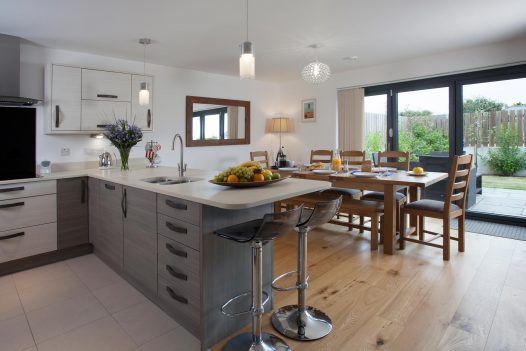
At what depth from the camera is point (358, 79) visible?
5062mm

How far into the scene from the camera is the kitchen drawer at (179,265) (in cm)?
176

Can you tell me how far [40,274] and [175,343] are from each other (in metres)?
1.73

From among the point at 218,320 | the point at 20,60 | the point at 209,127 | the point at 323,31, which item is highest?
the point at 323,31

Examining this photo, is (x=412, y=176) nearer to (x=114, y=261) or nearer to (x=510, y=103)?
(x=510, y=103)

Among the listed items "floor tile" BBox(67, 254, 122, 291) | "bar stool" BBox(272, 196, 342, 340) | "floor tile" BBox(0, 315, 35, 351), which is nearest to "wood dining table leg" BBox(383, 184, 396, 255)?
"bar stool" BBox(272, 196, 342, 340)

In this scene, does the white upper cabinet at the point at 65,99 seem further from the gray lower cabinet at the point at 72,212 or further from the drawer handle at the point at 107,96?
the gray lower cabinet at the point at 72,212

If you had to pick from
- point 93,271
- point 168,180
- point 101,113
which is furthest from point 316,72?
point 93,271

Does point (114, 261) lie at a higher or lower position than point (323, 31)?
lower

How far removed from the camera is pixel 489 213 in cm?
422

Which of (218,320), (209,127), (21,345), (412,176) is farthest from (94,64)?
(412,176)

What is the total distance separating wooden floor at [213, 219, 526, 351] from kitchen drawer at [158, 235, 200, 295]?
1.28 feet

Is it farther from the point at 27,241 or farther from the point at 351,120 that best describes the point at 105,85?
the point at 351,120

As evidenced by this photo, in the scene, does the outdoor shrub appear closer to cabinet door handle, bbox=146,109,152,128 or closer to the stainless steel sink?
the stainless steel sink

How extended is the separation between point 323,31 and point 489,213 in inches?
126
